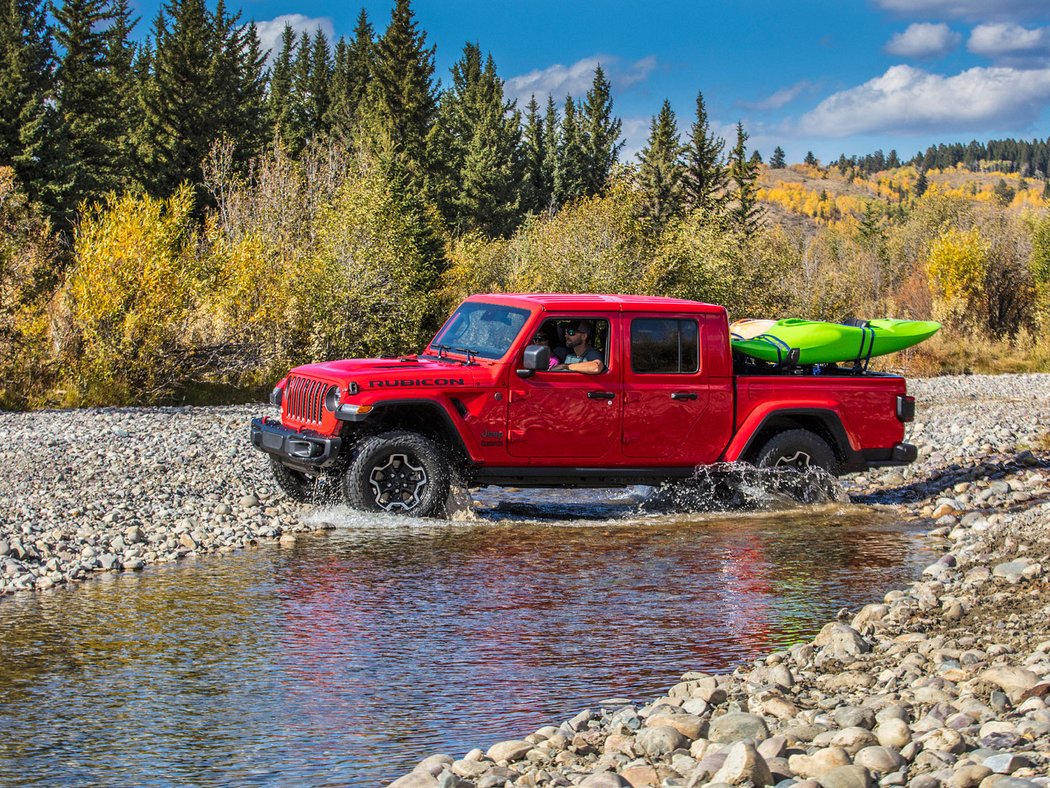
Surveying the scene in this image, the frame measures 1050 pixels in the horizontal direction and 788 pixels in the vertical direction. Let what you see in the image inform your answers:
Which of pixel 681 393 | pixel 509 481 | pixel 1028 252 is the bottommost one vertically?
pixel 509 481

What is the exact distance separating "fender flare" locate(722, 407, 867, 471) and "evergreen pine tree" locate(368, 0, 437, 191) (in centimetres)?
5193

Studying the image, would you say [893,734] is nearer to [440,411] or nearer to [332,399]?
[440,411]

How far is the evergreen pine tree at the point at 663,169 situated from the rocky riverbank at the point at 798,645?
2093 inches

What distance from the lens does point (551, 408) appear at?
10.3m

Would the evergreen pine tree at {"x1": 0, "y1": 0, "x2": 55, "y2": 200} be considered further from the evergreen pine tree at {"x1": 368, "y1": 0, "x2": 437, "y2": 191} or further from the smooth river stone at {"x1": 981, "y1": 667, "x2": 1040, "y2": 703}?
the smooth river stone at {"x1": 981, "y1": 667, "x2": 1040, "y2": 703}

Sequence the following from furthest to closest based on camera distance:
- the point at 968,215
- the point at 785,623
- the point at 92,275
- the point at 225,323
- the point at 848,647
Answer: the point at 968,215, the point at 225,323, the point at 92,275, the point at 785,623, the point at 848,647

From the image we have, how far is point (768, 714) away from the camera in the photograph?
536 cm

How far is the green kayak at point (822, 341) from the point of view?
1127cm

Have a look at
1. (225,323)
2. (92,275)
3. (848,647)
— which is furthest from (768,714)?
(225,323)

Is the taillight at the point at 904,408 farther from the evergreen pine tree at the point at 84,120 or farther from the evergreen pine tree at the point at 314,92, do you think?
the evergreen pine tree at the point at 314,92

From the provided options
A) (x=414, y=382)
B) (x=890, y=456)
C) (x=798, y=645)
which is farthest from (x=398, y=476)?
(x=890, y=456)

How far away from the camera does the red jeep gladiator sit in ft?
33.0

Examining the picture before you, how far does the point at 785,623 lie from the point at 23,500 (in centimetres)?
648

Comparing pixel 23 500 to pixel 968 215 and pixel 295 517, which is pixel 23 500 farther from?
pixel 968 215
